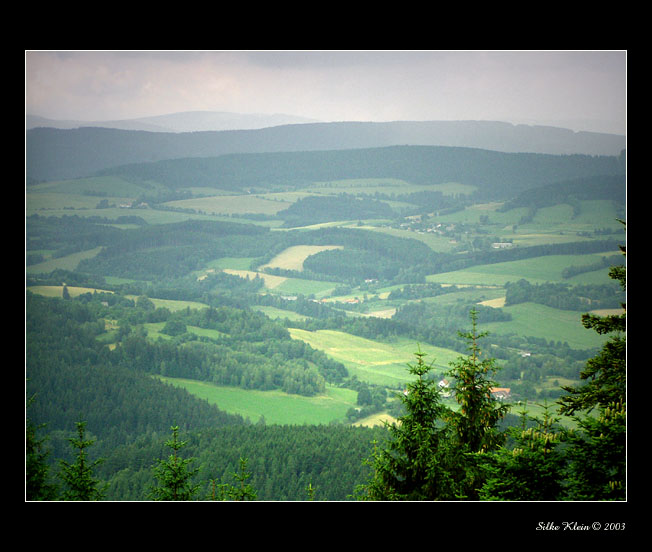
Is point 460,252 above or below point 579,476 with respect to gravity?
above

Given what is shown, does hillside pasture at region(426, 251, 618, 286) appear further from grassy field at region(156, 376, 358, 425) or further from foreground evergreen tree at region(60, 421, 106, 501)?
foreground evergreen tree at region(60, 421, 106, 501)

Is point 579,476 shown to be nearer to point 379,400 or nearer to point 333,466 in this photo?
point 333,466

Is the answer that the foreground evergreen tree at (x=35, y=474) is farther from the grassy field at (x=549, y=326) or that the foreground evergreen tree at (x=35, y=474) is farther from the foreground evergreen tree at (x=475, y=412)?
the grassy field at (x=549, y=326)

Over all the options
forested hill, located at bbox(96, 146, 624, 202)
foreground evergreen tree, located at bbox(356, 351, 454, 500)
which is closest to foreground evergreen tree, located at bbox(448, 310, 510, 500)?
foreground evergreen tree, located at bbox(356, 351, 454, 500)

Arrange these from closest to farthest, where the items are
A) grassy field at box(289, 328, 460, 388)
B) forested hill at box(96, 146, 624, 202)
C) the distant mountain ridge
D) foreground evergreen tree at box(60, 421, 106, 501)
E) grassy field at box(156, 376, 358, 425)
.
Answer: foreground evergreen tree at box(60, 421, 106, 501)
grassy field at box(156, 376, 358, 425)
grassy field at box(289, 328, 460, 388)
the distant mountain ridge
forested hill at box(96, 146, 624, 202)

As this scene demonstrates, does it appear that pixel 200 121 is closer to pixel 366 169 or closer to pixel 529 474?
pixel 366 169

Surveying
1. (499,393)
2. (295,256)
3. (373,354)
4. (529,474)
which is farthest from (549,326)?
(529,474)

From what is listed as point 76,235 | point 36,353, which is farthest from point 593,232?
point 76,235
